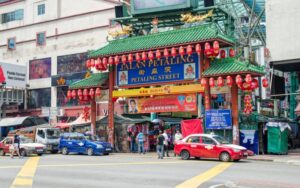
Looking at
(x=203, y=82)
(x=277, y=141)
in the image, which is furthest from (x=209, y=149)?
(x=277, y=141)

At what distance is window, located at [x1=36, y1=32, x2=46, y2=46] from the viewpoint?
58.7m

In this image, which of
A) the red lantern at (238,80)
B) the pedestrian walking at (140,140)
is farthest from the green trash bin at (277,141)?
the pedestrian walking at (140,140)

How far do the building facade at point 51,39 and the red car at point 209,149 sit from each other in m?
27.3

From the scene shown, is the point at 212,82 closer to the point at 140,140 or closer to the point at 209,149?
the point at 209,149

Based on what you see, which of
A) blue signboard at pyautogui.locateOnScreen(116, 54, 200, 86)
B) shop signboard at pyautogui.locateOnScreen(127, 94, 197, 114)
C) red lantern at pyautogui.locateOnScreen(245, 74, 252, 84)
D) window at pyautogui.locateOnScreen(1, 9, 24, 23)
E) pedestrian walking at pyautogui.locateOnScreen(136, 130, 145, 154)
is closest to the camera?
red lantern at pyautogui.locateOnScreen(245, 74, 252, 84)

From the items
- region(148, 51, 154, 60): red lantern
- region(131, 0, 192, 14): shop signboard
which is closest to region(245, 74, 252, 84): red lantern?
region(148, 51, 154, 60): red lantern

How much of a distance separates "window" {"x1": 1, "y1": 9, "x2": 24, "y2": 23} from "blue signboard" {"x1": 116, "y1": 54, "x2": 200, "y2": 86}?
31591 mm

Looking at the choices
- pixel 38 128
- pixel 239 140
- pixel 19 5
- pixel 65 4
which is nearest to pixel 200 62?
pixel 239 140

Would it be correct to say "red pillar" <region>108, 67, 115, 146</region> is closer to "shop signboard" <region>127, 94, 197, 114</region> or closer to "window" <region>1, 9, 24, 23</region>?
"shop signboard" <region>127, 94, 197, 114</region>

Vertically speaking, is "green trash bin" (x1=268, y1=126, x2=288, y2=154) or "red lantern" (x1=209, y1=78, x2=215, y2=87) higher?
"red lantern" (x1=209, y1=78, x2=215, y2=87)

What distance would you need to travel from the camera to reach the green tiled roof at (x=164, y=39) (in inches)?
1211

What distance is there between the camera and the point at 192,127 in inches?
1253

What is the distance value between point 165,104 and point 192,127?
9.96 ft

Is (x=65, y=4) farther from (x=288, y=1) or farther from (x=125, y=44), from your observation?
(x=288, y=1)
